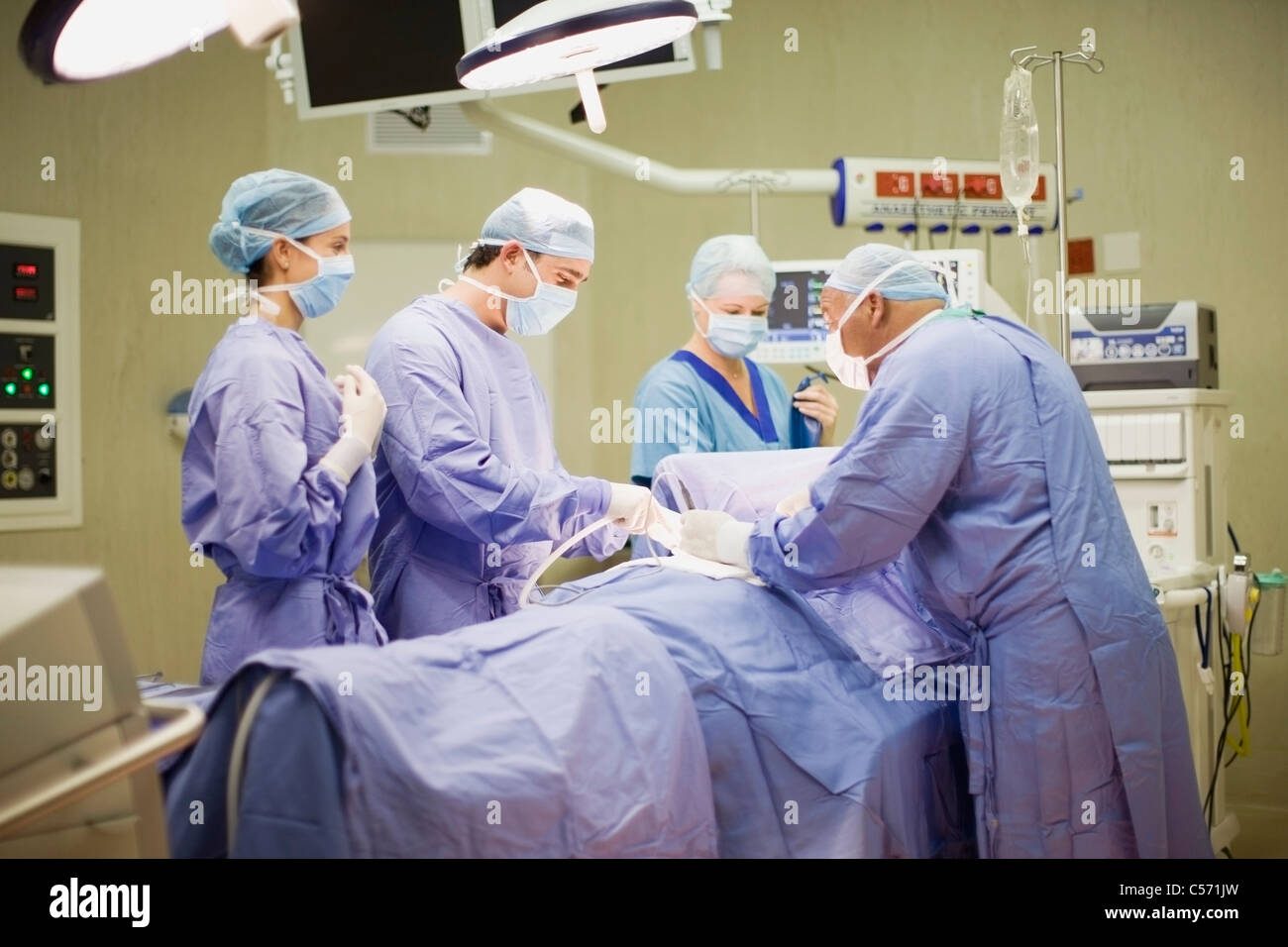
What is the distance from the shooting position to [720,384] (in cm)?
287

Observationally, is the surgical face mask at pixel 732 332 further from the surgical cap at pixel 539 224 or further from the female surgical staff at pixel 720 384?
the surgical cap at pixel 539 224

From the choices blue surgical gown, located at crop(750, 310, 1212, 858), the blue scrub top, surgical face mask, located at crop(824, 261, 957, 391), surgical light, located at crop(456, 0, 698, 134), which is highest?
surgical light, located at crop(456, 0, 698, 134)

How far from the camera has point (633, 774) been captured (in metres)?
1.44

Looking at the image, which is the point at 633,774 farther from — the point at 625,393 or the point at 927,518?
the point at 625,393

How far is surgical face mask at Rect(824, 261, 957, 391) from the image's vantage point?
2004 millimetres

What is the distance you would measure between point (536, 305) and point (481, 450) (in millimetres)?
389

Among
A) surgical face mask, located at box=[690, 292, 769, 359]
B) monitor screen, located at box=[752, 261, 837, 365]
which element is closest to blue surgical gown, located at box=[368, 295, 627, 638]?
surgical face mask, located at box=[690, 292, 769, 359]

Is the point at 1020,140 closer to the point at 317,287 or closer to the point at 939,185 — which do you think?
the point at 939,185

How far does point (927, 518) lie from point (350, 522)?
87 centimetres

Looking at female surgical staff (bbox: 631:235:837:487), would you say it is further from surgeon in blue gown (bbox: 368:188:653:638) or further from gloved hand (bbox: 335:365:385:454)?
gloved hand (bbox: 335:365:385:454)

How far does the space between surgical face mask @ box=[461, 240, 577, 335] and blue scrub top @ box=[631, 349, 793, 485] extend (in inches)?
21.6

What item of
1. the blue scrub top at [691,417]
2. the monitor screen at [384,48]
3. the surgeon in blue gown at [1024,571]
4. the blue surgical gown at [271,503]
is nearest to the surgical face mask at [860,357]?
the surgeon in blue gown at [1024,571]

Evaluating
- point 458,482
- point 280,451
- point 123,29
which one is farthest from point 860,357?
point 123,29
